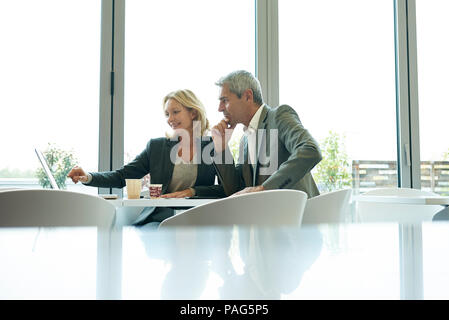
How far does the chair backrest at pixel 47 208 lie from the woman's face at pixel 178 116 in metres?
1.78

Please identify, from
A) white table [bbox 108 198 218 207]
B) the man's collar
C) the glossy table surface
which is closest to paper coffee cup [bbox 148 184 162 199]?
white table [bbox 108 198 218 207]

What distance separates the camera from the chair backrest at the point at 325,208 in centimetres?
191

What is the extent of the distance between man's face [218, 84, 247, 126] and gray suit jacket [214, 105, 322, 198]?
14 cm

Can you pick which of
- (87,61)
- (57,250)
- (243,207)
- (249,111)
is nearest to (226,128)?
(249,111)

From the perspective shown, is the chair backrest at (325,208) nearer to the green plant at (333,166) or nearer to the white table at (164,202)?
the white table at (164,202)

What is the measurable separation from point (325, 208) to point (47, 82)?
8.86 ft

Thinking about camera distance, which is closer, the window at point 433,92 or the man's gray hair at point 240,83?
the man's gray hair at point 240,83

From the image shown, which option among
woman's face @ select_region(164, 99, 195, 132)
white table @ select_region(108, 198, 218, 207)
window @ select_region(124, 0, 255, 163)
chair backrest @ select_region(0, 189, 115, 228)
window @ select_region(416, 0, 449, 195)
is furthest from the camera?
window @ select_region(416, 0, 449, 195)

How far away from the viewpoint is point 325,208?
1.95m

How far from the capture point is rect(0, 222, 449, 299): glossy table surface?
91 millimetres

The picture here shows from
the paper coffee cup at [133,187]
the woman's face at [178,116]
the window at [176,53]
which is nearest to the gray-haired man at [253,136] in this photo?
the woman's face at [178,116]

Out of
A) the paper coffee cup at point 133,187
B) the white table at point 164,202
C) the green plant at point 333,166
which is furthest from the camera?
the green plant at point 333,166

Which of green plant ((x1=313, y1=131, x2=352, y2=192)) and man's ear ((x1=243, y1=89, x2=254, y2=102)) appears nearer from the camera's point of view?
man's ear ((x1=243, y1=89, x2=254, y2=102))

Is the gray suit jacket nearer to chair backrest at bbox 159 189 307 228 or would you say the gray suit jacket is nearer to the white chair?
the white chair
